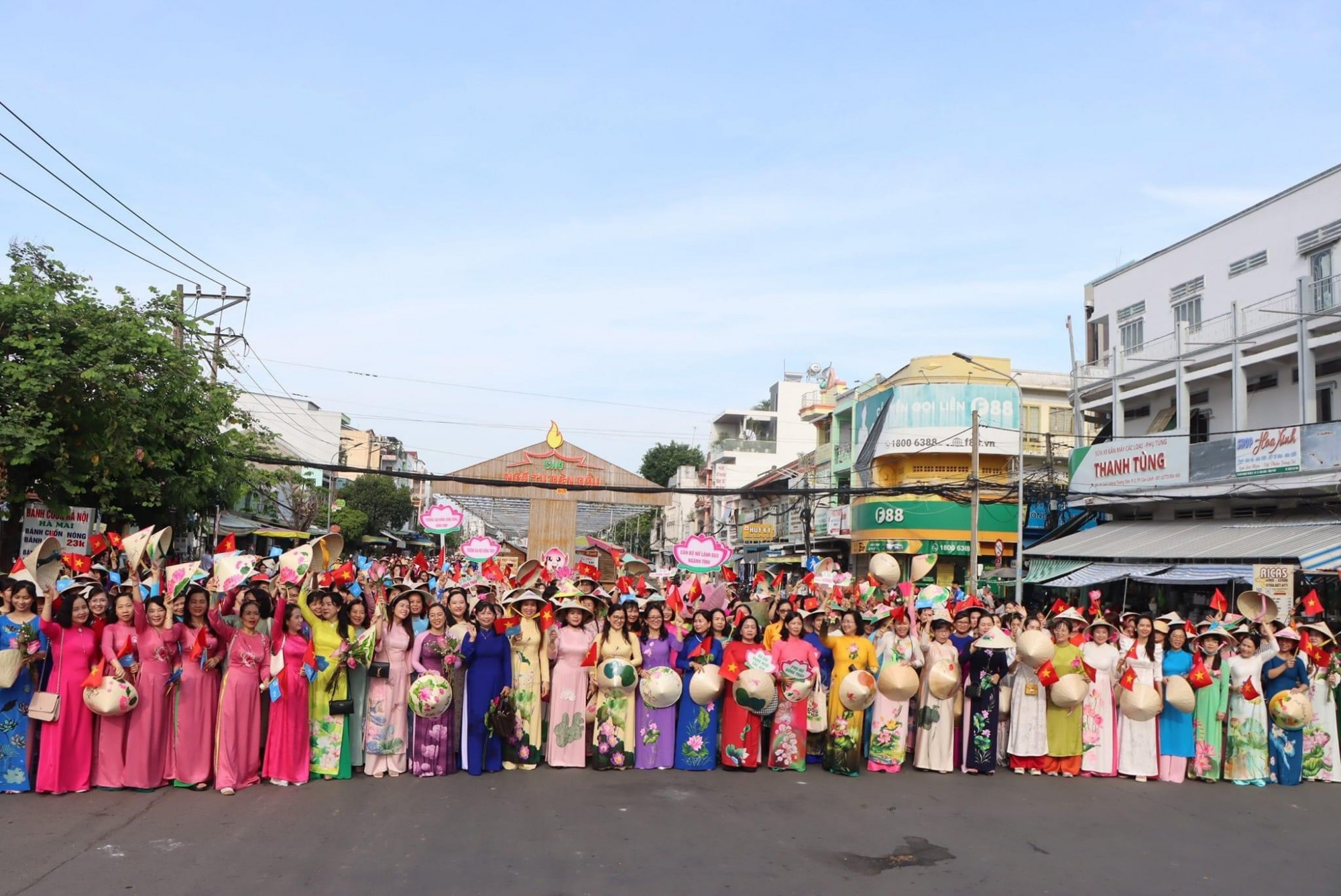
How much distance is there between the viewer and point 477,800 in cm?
719

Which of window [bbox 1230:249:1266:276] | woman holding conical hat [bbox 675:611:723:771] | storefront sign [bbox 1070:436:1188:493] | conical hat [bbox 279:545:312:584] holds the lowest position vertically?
woman holding conical hat [bbox 675:611:723:771]

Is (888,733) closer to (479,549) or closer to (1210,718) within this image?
(1210,718)

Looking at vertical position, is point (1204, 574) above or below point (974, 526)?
below

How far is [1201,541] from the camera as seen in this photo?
20578 millimetres

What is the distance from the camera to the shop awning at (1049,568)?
911 inches

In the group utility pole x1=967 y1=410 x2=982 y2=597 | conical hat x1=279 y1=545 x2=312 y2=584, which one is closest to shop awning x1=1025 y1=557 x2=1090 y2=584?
utility pole x1=967 y1=410 x2=982 y2=597

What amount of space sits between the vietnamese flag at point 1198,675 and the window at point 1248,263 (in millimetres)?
16812

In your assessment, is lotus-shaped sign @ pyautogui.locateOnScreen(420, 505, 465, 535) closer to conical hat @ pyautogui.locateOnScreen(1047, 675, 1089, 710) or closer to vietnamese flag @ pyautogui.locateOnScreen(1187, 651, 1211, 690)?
conical hat @ pyautogui.locateOnScreen(1047, 675, 1089, 710)

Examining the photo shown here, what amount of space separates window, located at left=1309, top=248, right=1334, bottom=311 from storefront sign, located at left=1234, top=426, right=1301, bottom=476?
8.66 ft

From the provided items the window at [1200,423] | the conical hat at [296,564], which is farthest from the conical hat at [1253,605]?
the window at [1200,423]

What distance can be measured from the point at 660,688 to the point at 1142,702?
3.80 meters

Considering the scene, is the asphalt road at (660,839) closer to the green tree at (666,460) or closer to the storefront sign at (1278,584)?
the storefront sign at (1278,584)

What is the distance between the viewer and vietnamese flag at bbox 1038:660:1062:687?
28.8ft

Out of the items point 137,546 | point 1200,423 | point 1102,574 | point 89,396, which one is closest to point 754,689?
point 137,546
